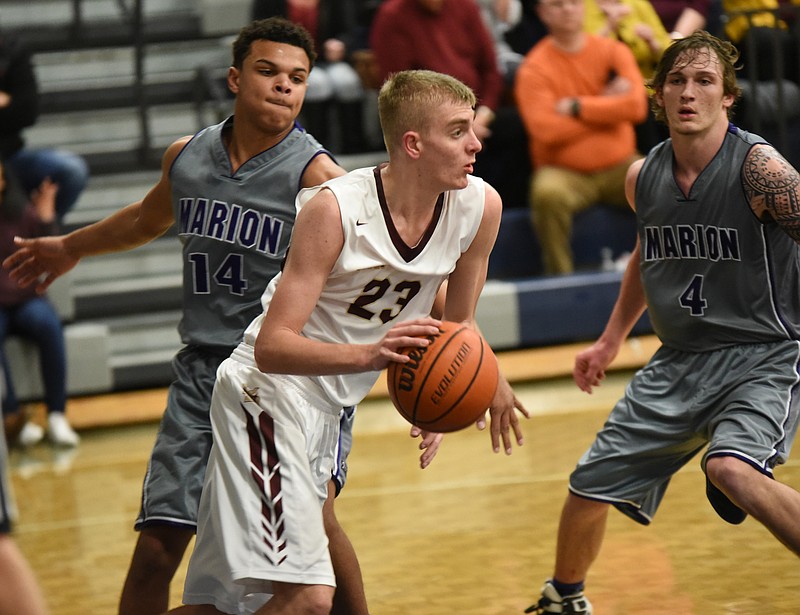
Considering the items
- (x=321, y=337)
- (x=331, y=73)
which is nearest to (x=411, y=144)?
(x=321, y=337)

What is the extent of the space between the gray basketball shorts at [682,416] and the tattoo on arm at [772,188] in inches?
15.6

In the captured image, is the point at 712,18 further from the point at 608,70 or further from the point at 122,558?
the point at 122,558

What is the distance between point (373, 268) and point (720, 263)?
3.89ft

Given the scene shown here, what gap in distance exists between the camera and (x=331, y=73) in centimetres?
840

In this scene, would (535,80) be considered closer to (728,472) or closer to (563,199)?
(563,199)

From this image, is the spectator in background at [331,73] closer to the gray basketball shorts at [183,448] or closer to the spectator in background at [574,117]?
the spectator in background at [574,117]

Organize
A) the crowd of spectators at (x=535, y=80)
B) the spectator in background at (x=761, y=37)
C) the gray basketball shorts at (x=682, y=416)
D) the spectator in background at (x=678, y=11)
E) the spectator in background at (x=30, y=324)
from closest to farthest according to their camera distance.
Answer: the gray basketball shorts at (x=682, y=416) < the spectator in background at (x=30, y=324) < the crowd of spectators at (x=535, y=80) < the spectator in background at (x=761, y=37) < the spectator in background at (x=678, y=11)

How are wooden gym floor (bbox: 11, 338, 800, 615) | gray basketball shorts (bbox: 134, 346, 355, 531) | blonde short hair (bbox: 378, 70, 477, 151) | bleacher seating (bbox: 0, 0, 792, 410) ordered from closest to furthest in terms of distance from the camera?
blonde short hair (bbox: 378, 70, 477, 151) < gray basketball shorts (bbox: 134, 346, 355, 531) < wooden gym floor (bbox: 11, 338, 800, 615) < bleacher seating (bbox: 0, 0, 792, 410)

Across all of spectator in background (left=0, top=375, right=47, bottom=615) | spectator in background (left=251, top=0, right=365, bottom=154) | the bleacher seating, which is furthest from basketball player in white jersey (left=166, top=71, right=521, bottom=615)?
spectator in background (left=251, top=0, right=365, bottom=154)

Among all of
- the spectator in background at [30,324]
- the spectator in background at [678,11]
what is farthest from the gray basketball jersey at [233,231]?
the spectator in background at [678,11]

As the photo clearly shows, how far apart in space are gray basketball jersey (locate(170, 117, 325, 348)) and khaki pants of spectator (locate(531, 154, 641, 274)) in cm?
418

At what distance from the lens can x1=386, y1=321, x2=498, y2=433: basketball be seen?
3.19 metres

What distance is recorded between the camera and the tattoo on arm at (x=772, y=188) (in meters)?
3.71

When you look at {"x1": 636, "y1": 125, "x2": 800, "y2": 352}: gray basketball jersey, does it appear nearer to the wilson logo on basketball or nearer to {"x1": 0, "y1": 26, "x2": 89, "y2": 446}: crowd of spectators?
the wilson logo on basketball
